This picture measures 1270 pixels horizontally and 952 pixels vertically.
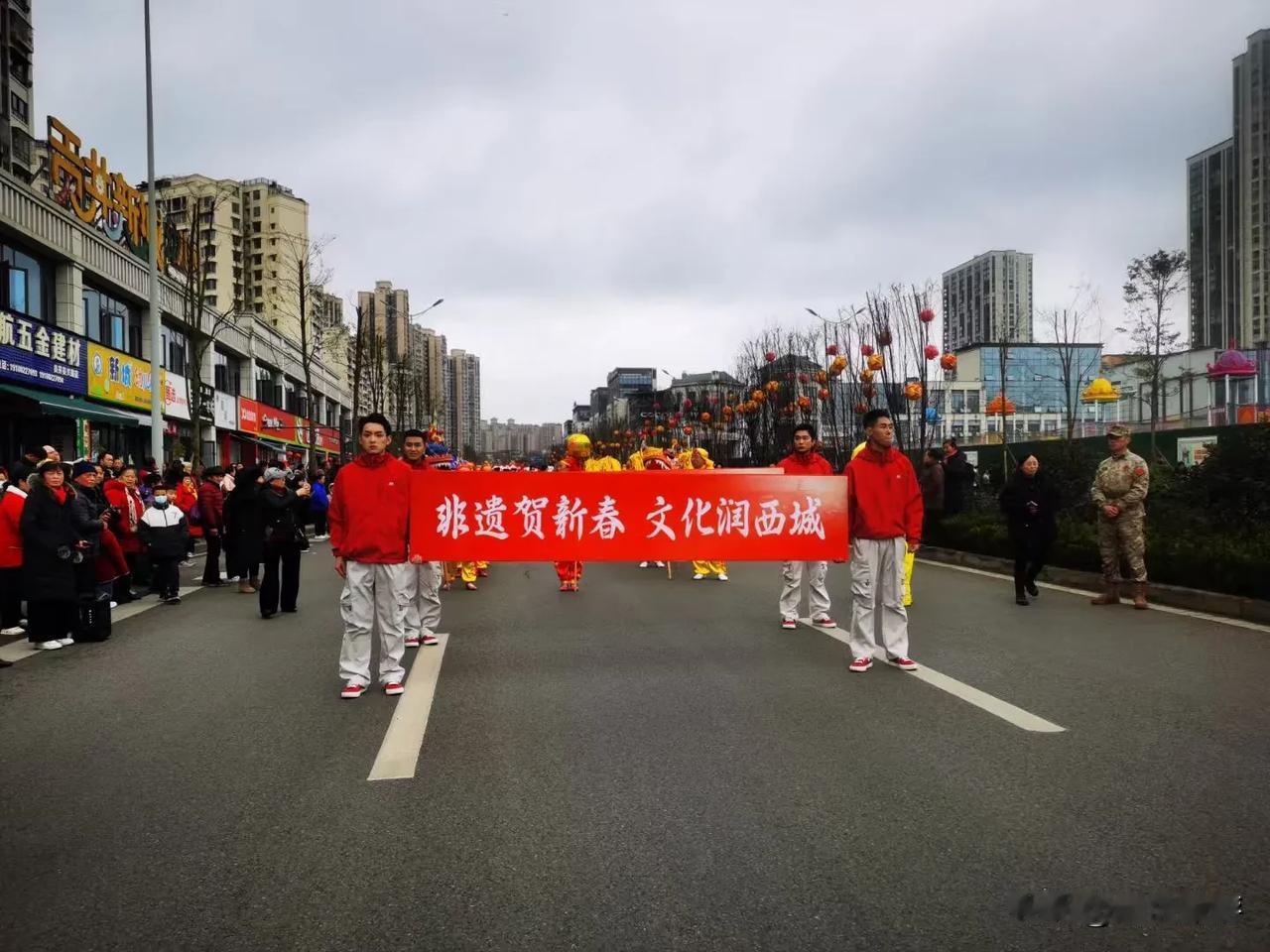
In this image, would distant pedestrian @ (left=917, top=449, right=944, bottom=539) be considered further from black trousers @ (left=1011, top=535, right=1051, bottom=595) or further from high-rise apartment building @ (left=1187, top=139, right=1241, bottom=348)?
high-rise apartment building @ (left=1187, top=139, right=1241, bottom=348)

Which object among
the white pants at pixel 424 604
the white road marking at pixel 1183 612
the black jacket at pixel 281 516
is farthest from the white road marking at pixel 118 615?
the white road marking at pixel 1183 612

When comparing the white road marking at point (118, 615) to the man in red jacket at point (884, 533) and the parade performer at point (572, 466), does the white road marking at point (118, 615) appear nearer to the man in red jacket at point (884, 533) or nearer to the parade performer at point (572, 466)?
the parade performer at point (572, 466)

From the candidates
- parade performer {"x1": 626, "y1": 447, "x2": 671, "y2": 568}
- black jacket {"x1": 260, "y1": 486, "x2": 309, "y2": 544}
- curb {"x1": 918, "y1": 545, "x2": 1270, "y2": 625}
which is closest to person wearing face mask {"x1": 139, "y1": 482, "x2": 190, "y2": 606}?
black jacket {"x1": 260, "y1": 486, "x2": 309, "y2": 544}

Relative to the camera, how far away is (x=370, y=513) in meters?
6.48

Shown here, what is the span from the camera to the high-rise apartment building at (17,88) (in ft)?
172

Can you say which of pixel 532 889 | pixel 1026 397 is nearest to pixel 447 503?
pixel 532 889

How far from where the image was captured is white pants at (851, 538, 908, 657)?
7.04 meters

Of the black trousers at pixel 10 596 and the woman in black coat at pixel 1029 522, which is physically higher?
the woman in black coat at pixel 1029 522

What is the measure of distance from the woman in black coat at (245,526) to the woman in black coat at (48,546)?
3503 millimetres

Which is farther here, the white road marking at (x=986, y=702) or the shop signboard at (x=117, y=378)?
the shop signboard at (x=117, y=378)

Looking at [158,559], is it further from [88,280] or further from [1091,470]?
[88,280]

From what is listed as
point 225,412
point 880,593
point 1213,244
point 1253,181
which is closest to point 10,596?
point 880,593

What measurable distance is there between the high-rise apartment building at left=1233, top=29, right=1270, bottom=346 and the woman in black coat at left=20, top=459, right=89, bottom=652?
44526 millimetres

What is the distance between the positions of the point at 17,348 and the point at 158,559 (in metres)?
13.3
